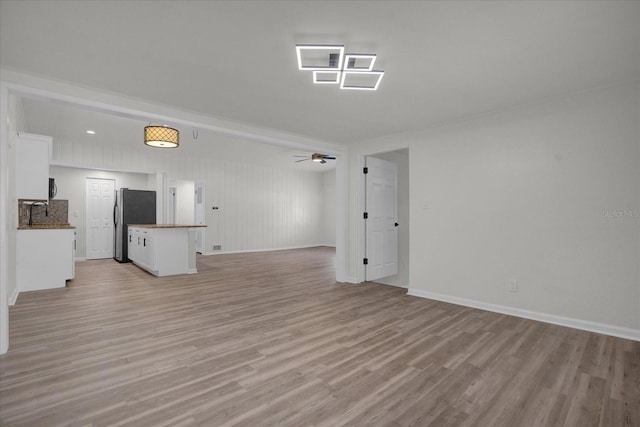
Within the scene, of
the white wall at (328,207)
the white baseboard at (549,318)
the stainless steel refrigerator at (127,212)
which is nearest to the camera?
the white baseboard at (549,318)

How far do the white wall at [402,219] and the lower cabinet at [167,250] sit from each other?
379cm

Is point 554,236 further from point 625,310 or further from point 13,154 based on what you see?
point 13,154

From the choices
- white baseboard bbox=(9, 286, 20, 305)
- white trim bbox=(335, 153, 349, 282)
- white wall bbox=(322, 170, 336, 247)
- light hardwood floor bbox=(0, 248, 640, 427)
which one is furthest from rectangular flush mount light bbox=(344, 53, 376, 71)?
white wall bbox=(322, 170, 336, 247)

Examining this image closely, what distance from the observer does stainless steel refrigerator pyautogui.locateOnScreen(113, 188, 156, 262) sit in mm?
7277

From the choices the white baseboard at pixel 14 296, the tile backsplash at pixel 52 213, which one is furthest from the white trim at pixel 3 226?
the tile backsplash at pixel 52 213

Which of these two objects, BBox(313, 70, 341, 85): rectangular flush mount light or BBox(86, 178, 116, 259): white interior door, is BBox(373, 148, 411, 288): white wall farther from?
BBox(86, 178, 116, 259): white interior door

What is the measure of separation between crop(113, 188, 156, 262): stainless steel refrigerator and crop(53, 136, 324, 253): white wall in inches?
28.6

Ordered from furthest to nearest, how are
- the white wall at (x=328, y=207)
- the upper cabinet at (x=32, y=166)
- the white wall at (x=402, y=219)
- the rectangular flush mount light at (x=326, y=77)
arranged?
the white wall at (x=328, y=207) < the white wall at (x=402, y=219) < the upper cabinet at (x=32, y=166) < the rectangular flush mount light at (x=326, y=77)

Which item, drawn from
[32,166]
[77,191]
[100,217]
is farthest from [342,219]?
[77,191]

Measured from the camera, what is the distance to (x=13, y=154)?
12.4 ft

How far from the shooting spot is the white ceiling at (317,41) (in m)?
1.84

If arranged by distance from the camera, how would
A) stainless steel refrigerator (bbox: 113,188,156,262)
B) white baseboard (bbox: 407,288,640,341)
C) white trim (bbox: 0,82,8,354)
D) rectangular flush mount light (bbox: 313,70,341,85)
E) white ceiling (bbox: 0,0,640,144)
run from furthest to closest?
stainless steel refrigerator (bbox: 113,188,156,262), white baseboard (bbox: 407,288,640,341), rectangular flush mount light (bbox: 313,70,341,85), white trim (bbox: 0,82,8,354), white ceiling (bbox: 0,0,640,144)

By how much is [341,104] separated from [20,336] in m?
3.90

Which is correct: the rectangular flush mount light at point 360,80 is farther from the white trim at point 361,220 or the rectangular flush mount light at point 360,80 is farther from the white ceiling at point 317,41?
the white trim at point 361,220
